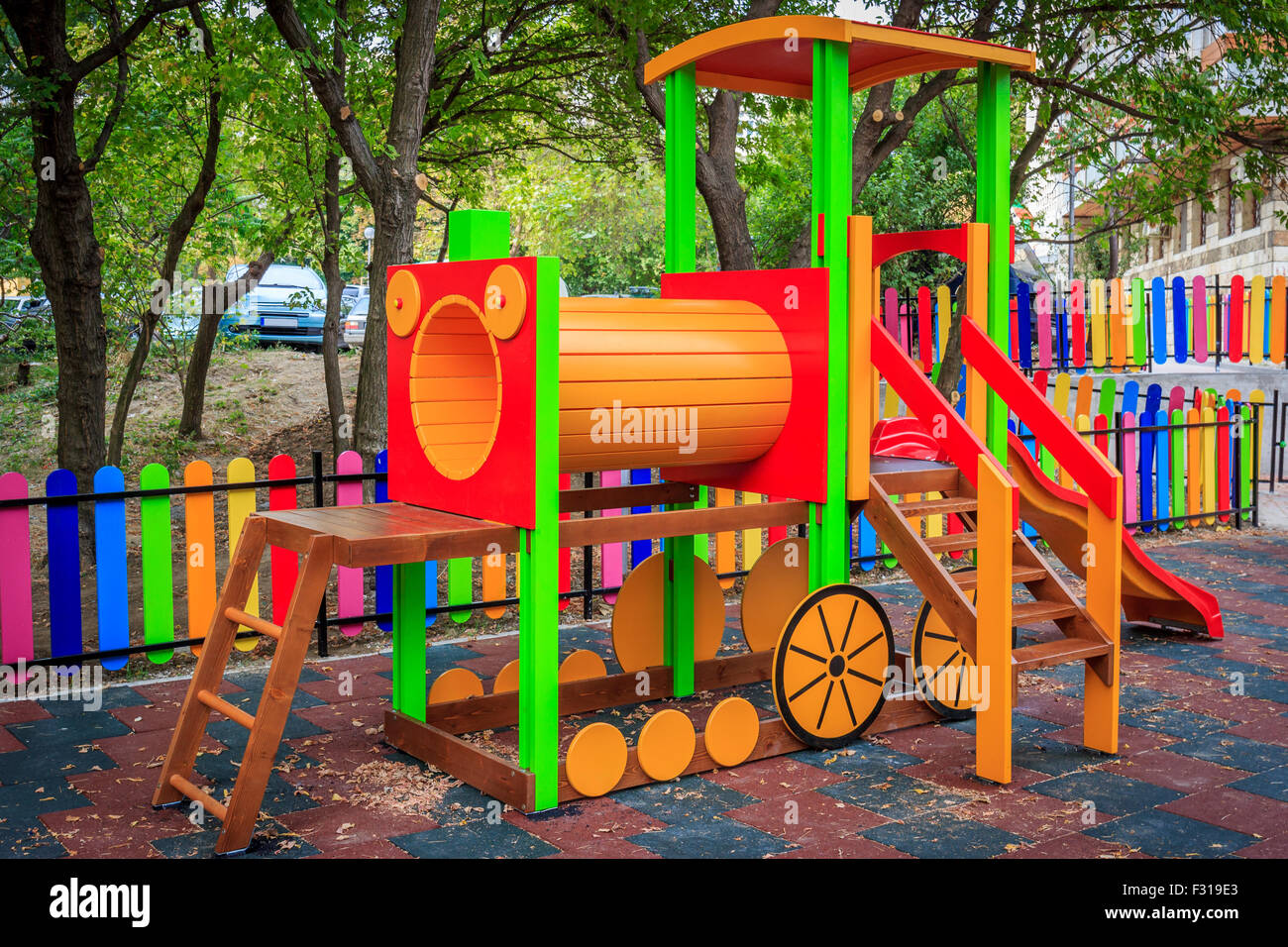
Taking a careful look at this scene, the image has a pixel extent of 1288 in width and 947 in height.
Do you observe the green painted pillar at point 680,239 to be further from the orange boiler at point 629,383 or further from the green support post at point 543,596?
the green support post at point 543,596

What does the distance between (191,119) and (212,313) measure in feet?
8.48

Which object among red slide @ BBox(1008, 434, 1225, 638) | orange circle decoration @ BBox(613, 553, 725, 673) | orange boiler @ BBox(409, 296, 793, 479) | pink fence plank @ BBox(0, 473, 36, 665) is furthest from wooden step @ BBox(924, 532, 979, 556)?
pink fence plank @ BBox(0, 473, 36, 665)

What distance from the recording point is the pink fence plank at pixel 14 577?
228 inches

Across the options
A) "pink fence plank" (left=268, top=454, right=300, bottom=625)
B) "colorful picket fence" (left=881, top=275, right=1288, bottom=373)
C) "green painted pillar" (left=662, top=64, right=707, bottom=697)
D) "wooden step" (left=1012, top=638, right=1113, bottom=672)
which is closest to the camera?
"wooden step" (left=1012, top=638, right=1113, bottom=672)

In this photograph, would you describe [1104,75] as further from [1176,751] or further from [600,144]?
[1176,751]

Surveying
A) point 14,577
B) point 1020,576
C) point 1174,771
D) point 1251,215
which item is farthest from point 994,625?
point 1251,215

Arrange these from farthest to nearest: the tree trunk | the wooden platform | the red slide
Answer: the tree trunk → the red slide → the wooden platform

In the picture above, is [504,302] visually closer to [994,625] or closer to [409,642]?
[409,642]

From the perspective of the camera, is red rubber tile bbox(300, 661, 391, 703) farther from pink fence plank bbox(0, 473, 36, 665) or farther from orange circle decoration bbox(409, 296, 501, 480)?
orange circle decoration bbox(409, 296, 501, 480)

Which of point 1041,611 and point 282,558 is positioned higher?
point 282,558

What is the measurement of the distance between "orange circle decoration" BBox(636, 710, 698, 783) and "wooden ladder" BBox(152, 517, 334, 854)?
1402 millimetres

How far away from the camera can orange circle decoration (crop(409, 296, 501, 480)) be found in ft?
16.3

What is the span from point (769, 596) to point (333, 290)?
8.40 meters

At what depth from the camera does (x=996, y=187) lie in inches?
231
